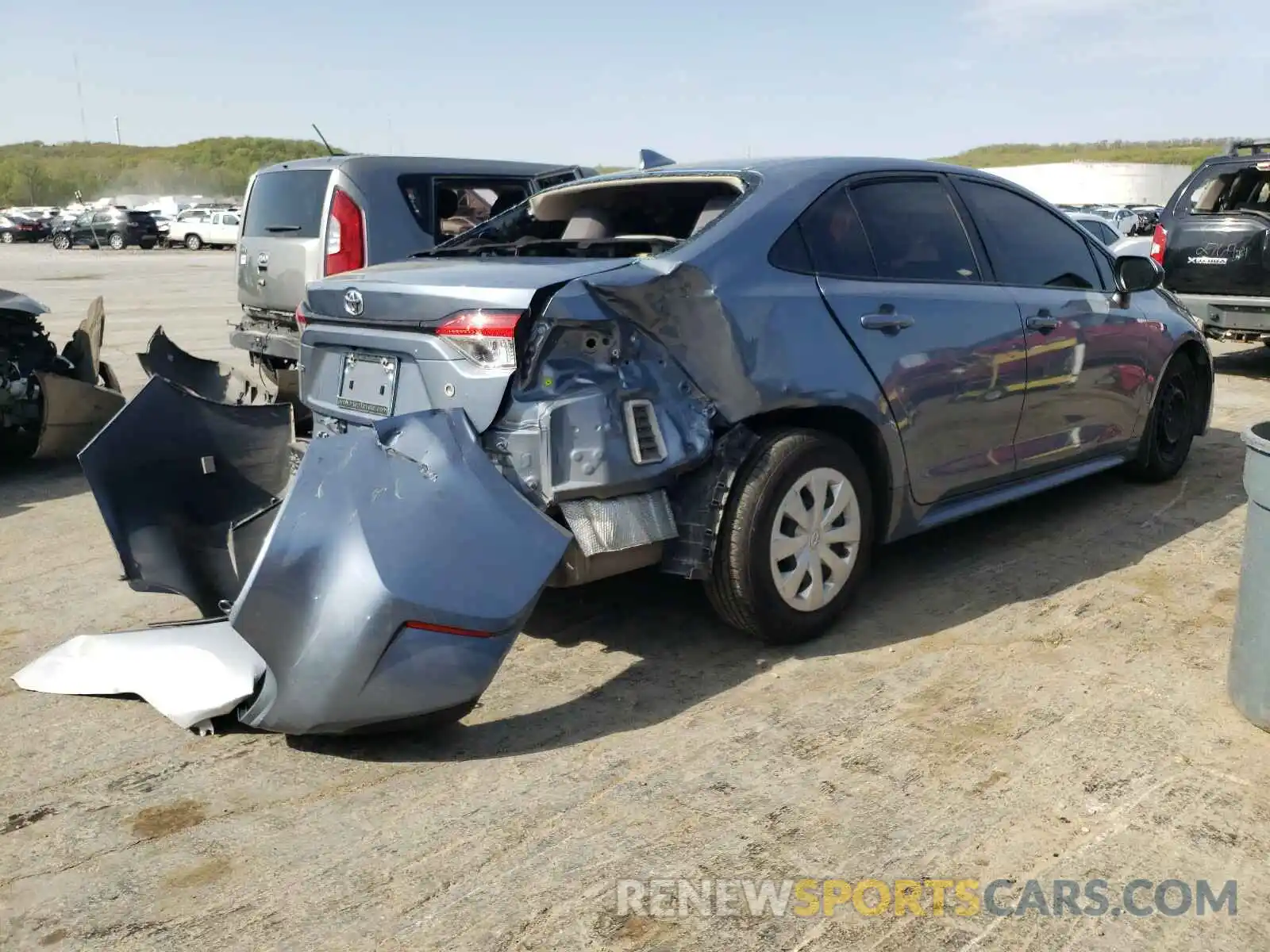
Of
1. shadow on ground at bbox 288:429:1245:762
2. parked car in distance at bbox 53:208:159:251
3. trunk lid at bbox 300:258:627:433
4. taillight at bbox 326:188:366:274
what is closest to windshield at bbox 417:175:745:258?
trunk lid at bbox 300:258:627:433

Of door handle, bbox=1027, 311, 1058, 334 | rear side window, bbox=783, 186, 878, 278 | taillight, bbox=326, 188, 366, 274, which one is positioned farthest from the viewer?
taillight, bbox=326, 188, 366, 274

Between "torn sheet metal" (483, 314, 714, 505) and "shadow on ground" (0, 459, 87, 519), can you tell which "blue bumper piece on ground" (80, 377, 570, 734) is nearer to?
"torn sheet metal" (483, 314, 714, 505)

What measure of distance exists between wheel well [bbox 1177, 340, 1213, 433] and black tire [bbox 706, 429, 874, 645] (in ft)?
10.5

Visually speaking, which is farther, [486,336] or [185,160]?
[185,160]

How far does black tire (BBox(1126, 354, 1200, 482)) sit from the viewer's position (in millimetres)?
5895

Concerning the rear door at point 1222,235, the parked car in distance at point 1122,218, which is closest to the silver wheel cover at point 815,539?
the rear door at point 1222,235

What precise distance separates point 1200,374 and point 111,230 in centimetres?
4387

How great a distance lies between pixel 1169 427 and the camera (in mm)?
6113

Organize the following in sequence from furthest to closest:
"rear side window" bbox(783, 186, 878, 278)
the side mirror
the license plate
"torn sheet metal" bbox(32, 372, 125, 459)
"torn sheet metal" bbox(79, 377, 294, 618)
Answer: "torn sheet metal" bbox(32, 372, 125, 459)
the side mirror
"torn sheet metal" bbox(79, 377, 294, 618)
"rear side window" bbox(783, 186, 878, 278)
the license plate

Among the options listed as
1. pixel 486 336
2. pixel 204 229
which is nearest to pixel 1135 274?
pixel 486 336

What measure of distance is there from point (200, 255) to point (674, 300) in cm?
3884

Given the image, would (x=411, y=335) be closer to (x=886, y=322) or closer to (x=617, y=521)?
(x=617, y=521)

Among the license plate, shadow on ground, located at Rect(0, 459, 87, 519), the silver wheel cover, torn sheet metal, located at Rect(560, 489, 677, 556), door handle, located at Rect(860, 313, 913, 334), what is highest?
door handle, located at Rect(860, 313, 913, 334)

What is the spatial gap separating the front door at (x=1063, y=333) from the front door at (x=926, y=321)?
0.14 metres
